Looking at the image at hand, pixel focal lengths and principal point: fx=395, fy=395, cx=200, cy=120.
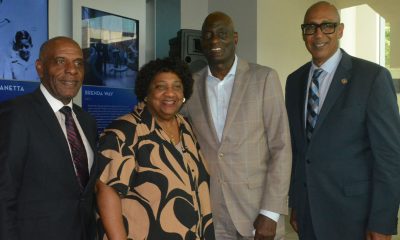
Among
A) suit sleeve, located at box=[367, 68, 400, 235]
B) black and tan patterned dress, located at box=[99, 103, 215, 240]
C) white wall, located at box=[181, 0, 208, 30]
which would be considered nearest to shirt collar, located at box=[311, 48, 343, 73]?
suit sleeve, located at box=[367, 68, 400, 235]

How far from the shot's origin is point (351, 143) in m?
2.04

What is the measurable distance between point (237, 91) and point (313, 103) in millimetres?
453

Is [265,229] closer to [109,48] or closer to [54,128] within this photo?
[54,128]

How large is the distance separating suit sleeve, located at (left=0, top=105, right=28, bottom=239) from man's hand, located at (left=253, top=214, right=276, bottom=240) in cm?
110

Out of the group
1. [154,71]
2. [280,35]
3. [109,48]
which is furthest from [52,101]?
[280,35]

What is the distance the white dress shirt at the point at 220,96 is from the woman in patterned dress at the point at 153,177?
0.78ft

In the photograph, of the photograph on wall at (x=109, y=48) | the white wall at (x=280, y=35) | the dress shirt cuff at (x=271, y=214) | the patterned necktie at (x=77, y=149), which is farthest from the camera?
the white wall at (x=280, y=35)

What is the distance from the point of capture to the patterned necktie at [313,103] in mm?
2166

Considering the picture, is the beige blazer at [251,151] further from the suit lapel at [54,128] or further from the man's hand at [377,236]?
the suit lapel at [54,128]

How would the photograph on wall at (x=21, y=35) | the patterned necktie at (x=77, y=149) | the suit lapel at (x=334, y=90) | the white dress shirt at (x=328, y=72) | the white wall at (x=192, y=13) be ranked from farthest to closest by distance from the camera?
the white wall at (x=192, y=13), the photograph on wall at (x=21, y=35), the white dress shirt at (x=328, y=72), the suit lapel at (x=334, y=90), the patterned necktie at (x=77, y=149)

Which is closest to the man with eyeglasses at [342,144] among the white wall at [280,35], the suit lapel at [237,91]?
the suit lapel at [237,91]

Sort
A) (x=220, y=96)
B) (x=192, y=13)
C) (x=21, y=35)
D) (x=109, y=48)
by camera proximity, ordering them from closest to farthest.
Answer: (x=220, y=96) → (x=21, y=35) → (x=109, y=48) → (x=192, y=13)

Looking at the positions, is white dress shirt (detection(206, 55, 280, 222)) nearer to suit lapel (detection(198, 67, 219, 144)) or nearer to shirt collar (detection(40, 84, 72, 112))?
suit lapel (detection(198, 67, 219, 144))

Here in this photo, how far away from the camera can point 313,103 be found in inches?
86.0
